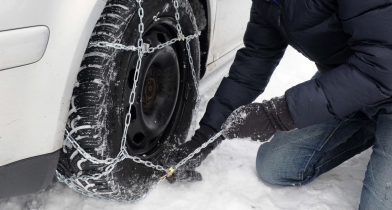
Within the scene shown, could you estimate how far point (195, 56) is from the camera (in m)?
1.79

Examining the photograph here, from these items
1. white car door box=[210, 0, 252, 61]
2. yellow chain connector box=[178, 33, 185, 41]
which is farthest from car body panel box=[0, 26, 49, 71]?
white car door box=[210, 0, 252, 61]

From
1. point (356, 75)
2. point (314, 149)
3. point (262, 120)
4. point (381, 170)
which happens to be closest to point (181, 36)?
point (262, 120)

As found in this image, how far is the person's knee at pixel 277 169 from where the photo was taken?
1.84 metres

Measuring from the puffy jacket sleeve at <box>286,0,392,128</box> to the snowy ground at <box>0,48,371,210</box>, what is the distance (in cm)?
48

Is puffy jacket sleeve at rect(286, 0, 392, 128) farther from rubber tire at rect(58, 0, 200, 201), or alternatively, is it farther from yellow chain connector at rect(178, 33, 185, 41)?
rubber tire at rect(58, 0, 200, 201)

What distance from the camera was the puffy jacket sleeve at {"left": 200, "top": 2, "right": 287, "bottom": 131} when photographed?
1753 millimetres

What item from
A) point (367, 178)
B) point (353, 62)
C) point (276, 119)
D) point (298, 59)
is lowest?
point (298, 59)

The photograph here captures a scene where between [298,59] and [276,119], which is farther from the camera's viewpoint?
[298,59]

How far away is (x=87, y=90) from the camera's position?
123 centimetres

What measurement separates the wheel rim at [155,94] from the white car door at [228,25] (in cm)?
41

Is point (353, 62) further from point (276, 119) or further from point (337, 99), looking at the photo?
point (276, 119)

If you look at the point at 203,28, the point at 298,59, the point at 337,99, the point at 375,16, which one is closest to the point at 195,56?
the point at 203,28

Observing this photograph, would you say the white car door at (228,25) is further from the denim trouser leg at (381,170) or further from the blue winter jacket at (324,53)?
the denim trouser leg at (381,170)

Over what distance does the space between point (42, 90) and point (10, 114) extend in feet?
0.34
